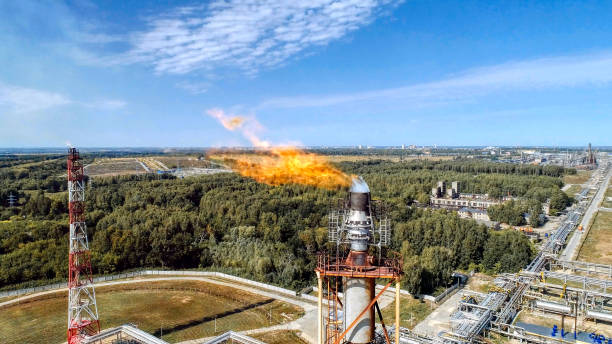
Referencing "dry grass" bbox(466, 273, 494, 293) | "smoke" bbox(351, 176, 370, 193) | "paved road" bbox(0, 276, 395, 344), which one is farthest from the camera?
"dry grass" bbox(466, 273, 494, 293)

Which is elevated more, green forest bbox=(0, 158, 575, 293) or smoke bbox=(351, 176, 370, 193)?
smoke bbox=(351, 176, 370, 193)

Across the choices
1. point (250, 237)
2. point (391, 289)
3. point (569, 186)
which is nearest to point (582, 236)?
point (391, 289)

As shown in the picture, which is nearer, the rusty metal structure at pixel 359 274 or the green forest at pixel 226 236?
the rusty metal structure at pixel 359 274

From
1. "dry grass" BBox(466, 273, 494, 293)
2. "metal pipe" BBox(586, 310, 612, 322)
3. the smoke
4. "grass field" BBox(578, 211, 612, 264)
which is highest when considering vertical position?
the smoke

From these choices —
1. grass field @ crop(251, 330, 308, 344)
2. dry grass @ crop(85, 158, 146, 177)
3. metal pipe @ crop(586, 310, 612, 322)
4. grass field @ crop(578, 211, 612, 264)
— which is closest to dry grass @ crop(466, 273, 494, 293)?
metal pipe @ crop(586, 310, 612, 322)

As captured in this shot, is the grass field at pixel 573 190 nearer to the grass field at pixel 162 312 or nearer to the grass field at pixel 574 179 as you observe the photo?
the grass field at pixel 574 179

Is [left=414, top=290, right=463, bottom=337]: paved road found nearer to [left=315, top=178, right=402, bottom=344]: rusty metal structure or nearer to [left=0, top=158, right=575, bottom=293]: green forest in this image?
[left=0, top=158, right=575, bottom=293]: green forest

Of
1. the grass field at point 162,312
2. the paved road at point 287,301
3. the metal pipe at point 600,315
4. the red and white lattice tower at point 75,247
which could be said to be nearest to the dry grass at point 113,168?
the paved road at point 287,301

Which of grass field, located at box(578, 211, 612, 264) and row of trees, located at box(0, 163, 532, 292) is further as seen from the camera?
grass field, located at box(578, 211, 612, 264)
